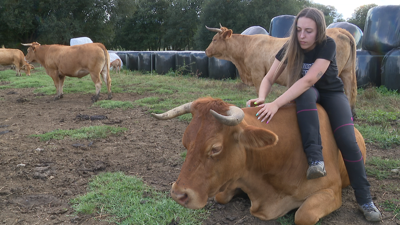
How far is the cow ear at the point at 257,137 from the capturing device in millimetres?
2182

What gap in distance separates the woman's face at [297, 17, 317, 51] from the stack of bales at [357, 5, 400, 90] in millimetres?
6840

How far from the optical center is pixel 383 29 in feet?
29.0

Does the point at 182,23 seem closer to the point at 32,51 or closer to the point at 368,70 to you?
the point at 32,51

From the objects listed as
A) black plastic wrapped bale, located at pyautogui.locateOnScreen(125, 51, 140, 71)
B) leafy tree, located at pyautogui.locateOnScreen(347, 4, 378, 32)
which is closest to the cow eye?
black plastic wrapped bale, located at pyautogui.locateOnScreen(125, 51, 140, 71)

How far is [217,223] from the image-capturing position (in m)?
2.65

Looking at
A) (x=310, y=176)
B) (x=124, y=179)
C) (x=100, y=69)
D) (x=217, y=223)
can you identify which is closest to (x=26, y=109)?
(x=100, y=69)

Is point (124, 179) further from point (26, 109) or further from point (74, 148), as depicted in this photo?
point (26, 109)

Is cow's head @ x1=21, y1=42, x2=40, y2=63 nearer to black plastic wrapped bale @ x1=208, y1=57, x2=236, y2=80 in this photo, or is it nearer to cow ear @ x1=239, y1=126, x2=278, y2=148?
black plastic wrapped bale @ x1=208, y1=57, x2=236, y2=80

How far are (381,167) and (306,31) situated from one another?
1.89m

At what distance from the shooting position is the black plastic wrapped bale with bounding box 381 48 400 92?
27.1 feet

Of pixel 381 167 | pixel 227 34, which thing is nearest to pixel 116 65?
pixel 227 34

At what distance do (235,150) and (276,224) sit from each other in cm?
76

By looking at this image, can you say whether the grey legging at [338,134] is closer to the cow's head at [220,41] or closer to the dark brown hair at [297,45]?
the dark brown hair at [297,45]

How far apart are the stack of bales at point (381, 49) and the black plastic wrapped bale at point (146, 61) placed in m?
9.53
